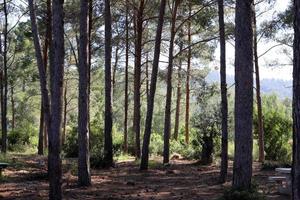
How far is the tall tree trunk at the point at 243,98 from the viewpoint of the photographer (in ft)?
30.5

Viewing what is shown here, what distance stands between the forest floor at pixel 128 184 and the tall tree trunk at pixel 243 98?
2.93 feet

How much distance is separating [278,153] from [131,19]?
36.2ft

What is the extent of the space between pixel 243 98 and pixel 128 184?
411cm

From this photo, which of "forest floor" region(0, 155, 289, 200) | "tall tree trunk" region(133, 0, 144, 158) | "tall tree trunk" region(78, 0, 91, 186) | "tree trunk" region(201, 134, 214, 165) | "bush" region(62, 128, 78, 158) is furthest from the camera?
"bush" region(62, 128, 78, 158)

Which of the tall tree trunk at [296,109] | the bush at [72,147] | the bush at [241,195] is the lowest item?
the bush at [241,195]

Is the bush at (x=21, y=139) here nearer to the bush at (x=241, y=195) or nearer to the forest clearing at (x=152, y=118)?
the forest clearing at (x=152, y=118)

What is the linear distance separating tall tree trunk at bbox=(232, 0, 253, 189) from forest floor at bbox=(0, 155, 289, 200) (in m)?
0.89

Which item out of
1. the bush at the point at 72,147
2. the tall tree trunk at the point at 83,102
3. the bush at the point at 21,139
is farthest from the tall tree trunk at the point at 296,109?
the bush at the point at 21,139

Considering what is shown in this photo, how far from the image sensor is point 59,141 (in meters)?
7.73

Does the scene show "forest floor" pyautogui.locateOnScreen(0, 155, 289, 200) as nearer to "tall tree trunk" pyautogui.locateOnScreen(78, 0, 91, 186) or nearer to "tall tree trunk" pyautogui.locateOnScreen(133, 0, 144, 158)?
"tall tree trunk" pyautogui.locateOnScreen(78, 0, 91, 186)

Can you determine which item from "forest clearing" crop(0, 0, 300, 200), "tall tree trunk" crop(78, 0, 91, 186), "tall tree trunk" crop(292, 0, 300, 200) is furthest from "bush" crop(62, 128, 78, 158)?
"tall tree trunk" crop(292, 0, 300, 200)

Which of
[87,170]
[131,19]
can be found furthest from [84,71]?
[131,19]

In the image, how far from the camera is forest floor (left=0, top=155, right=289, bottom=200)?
32.4 feet

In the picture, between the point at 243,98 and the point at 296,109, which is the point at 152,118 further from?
the point at 296,109
